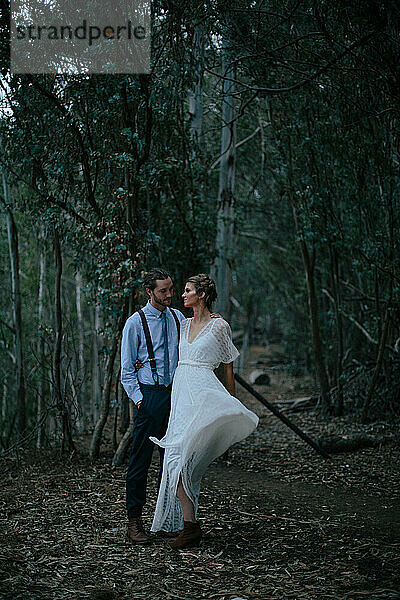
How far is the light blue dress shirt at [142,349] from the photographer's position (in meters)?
4.80

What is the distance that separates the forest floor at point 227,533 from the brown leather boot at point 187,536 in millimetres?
77

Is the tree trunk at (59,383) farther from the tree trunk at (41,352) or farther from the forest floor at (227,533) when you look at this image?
the tree trunk at (41,352)

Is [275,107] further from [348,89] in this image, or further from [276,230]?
[276,230]

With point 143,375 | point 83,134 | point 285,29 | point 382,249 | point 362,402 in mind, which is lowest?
point 362,402

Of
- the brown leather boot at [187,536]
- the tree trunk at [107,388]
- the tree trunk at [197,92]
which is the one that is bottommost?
the brown leather boot at [187,536]

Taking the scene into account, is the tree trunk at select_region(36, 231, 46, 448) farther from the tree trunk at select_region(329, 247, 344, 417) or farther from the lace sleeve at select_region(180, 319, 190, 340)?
the tree trunk at select_region(329, 247, 344, 417)

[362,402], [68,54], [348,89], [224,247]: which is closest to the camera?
[68,54]

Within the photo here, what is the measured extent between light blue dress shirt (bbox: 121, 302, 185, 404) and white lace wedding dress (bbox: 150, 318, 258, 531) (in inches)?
7.3

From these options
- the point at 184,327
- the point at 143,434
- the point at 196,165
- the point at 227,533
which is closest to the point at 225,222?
the point at 196,165

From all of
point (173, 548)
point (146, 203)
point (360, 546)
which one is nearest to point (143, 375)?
point (173, 548)

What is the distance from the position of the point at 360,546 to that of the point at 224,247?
546 cm

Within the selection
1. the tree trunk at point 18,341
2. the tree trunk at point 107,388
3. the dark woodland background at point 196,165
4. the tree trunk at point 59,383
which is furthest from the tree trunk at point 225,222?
the tree trunk at point 18,341

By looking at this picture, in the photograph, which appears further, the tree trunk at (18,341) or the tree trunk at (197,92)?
the tree trunk at (18,341)

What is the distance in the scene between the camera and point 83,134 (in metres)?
7.34
